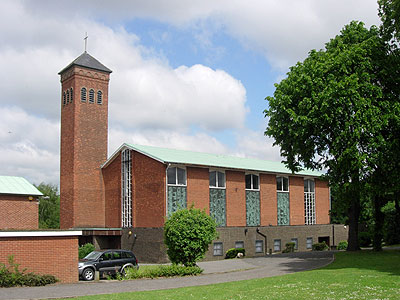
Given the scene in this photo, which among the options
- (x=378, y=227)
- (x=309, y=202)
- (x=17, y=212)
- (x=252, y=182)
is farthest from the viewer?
(x=309, y=202)

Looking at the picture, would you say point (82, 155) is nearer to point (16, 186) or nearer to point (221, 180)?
point (16, 186)

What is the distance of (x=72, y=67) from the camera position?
4194cm

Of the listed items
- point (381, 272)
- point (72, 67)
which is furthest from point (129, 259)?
point (72, 67)

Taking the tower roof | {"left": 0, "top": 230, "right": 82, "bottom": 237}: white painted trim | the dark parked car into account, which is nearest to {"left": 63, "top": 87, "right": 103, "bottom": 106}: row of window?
the tower roof

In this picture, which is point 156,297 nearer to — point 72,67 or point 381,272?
point 381,272

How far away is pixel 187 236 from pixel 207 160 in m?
14.1

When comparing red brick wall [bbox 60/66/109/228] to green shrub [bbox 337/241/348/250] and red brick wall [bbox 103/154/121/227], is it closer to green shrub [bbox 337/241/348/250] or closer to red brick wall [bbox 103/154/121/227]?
red brick wall [bbox 103/154/121/227]

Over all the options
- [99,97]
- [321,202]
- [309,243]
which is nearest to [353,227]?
[309,243]

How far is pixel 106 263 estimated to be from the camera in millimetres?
25250

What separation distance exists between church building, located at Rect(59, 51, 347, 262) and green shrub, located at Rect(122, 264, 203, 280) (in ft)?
32.2

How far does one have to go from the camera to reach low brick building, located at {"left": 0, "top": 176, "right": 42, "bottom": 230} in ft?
111

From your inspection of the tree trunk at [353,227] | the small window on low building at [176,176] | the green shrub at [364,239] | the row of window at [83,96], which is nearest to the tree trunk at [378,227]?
the tree trunk at [353,227]

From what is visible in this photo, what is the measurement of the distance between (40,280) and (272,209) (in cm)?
2603

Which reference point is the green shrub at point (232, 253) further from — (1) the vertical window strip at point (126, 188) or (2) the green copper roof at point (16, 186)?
(2) the green copper roof at point (16, 186)
